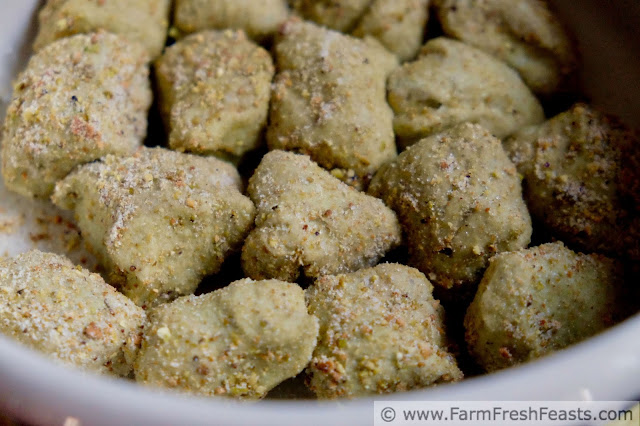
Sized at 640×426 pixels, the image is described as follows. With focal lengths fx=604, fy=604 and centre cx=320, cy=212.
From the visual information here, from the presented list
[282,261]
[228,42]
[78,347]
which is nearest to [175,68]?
[228,42]

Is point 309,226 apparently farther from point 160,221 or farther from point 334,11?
point 334,11

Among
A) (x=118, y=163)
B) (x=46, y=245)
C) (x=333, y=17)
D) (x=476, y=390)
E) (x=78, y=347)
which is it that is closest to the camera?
Answer: (x=476, y=390)

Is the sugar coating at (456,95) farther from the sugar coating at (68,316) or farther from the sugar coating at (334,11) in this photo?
the sugar coating at (68,316)

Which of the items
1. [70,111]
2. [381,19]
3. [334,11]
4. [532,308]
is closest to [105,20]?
[70,111]

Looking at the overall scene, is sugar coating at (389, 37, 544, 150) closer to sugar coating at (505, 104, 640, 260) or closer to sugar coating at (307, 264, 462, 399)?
sugar coating at (505, 104, 640, 260)

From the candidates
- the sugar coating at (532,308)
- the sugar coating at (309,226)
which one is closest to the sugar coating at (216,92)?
the sugar coating at (309,226)

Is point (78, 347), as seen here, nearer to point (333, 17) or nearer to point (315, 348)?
point (315, 348)
